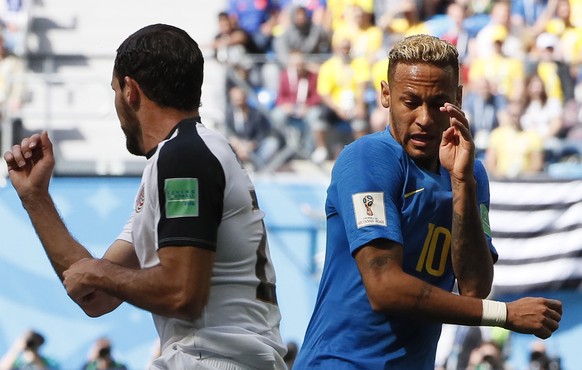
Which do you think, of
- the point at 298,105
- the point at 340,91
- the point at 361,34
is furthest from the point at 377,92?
the point at 361,34

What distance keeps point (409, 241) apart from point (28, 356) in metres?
10.1

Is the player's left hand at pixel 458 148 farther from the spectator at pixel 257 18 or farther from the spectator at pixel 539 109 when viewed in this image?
the spectator at pixel 257 18

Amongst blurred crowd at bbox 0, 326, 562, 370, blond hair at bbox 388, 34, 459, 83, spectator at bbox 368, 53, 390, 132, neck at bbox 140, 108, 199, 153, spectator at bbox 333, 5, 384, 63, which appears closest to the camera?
neck at bbox 140, 108, 199, 153

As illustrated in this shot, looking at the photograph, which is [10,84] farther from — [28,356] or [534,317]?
[534,317]

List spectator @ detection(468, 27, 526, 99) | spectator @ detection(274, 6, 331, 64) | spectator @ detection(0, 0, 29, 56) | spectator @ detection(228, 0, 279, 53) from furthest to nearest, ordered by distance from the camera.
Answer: spectator @ detection(0, 0, 29, 56)
spectator @ detection(228, 0, 279, 53)
spectator @ detection(274, 6, 331, 64)
spectator @ detection(468, 27, 526, 99)

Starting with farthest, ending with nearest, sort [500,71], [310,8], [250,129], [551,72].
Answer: [310,8] < [250,129] < [500,71] < [551,72]

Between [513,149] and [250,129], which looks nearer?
[513,149]

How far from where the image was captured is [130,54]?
420 centimetres

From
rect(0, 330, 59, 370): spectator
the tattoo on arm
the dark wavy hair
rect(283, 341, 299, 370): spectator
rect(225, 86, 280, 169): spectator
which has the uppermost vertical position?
the dark wavy hair

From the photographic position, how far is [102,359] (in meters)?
13.5

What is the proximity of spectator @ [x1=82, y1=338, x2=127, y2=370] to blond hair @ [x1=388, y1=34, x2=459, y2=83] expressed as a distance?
9.40m

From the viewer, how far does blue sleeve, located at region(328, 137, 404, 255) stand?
14.3 ft

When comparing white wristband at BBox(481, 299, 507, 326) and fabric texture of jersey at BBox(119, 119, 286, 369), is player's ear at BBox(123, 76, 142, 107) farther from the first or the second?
white wristband at BBox(481, 299, 507, 326)

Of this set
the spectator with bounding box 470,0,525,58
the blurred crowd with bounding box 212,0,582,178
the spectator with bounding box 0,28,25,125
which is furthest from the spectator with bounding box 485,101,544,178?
the spectator with bounding box 0,28,25,125
